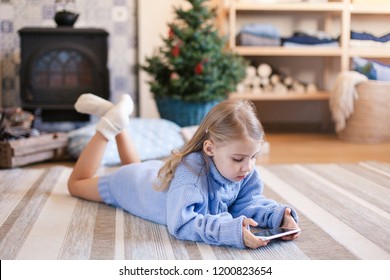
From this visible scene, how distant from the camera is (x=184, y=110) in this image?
306 cm

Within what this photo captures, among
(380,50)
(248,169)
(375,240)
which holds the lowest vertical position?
(375,240)

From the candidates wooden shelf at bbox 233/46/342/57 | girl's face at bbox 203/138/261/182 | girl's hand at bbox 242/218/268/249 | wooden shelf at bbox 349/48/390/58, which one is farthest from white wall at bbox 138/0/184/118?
girl's hand at bbox 242/218/268/249

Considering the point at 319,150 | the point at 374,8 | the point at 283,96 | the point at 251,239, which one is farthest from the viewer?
the point at 283,96

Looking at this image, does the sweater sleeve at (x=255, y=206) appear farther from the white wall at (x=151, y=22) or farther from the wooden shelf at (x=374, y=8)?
the white wall at (x=151, y=22)

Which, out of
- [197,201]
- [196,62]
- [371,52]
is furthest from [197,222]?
[196,62]

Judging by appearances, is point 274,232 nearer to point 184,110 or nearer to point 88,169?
point 88,169

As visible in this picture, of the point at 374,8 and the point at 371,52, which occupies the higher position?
the point at 374,8

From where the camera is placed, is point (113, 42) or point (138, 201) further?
point (113, 42)

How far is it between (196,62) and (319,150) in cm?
72

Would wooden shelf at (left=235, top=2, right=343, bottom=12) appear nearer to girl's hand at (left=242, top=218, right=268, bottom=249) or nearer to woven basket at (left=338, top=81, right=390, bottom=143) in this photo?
woven basket at (left=338, top=81, right=390, bottom=143)

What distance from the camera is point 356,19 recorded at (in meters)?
2.83
